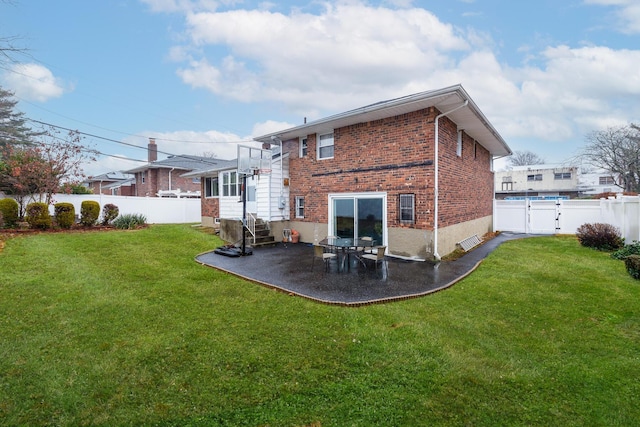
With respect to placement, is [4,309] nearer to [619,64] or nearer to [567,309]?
[567,309]

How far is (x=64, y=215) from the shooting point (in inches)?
531

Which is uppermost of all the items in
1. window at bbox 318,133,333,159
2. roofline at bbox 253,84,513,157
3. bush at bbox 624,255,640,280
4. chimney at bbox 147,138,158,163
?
chimney at bbox 147,138,158,163

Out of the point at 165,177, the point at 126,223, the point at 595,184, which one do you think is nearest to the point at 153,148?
the point at 165,177

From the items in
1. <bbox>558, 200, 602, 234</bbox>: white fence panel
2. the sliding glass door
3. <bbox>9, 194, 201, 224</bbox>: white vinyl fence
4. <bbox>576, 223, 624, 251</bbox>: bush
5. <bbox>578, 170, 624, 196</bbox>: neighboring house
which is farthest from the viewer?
<bbox>578, 170, 624, 196</bbox>: neighboring house

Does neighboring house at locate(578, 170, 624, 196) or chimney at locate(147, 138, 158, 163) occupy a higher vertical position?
chimney at locate(147, 138, 158, 163)

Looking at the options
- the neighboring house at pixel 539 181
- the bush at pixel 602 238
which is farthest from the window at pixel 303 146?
the neighboring house at pixel 539 181

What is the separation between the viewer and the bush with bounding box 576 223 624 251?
10.5 m

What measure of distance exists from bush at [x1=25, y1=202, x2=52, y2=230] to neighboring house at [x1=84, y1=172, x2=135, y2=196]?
20.2m

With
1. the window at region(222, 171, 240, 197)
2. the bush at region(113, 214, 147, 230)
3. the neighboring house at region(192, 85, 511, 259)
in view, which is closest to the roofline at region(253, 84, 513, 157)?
the neighboring house at region(192, 85, 511, 259)

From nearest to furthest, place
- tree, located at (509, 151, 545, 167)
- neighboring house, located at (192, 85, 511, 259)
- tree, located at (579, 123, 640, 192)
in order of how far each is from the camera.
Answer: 1. neighboring house, located at (192, 85, 511, 259)
2. tree, located at (579, 123, 640, 192)
3. tree, located at (509, 151, 545, 167)

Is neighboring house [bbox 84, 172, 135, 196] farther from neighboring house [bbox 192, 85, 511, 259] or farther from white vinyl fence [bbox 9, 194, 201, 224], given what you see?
neighboring house [bbox 192, 85, 511, 259]

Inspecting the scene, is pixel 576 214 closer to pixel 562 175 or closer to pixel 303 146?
pixel 303 146

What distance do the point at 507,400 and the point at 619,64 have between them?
2166 cm

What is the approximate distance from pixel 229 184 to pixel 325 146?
659 cm
